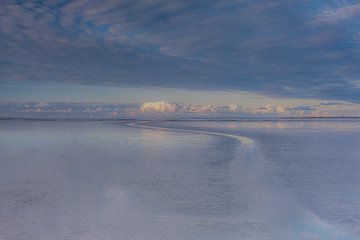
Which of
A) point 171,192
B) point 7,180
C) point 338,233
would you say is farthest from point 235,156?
point 338,233

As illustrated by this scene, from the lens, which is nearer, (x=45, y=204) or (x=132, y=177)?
(x=45, y=204)

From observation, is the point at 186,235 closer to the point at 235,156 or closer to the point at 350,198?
the point at 350,198

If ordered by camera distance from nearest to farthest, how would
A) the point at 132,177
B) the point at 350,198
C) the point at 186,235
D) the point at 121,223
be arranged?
the point at 186,235 < the point at 121,223 < the point at 350,198 < the point at 132,177

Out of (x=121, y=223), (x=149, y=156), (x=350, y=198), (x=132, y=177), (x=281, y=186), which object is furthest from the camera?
(x=149, y=156)

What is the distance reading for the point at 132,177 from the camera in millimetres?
9266

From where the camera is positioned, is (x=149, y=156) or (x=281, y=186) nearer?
(x=281, y=186)

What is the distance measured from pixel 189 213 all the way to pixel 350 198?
9.48 feet

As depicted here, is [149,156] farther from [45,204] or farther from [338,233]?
[338,233]

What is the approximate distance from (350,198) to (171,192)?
3.08 metres

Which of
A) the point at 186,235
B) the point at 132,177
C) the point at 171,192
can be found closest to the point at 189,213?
the point at 186,235

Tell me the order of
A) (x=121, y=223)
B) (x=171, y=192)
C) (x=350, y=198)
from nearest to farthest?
(x=121, y=223), (x=350, y=198), (x=171, y=192)

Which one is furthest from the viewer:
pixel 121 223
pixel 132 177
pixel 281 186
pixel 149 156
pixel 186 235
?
pixel 149 156

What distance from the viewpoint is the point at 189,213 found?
604 centimetres

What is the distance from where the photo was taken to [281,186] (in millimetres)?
8211
